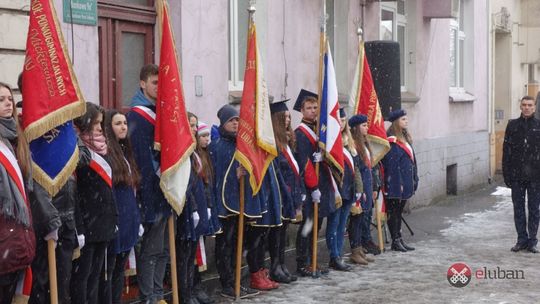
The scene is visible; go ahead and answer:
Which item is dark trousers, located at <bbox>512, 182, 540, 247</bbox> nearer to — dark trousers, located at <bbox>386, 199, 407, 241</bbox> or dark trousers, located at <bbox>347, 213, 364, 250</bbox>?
dark trousers, located at <bbox>386, 199, 407, 241</bbox>

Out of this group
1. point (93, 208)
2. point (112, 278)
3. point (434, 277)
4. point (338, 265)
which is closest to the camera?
point (93, 208)

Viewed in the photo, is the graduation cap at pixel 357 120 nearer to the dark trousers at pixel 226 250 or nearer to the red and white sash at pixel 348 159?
the red and white sash at pixel 348 159

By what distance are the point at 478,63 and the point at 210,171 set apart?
13251 millimetres

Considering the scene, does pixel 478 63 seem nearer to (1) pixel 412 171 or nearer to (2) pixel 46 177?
(1) pixel 412 171

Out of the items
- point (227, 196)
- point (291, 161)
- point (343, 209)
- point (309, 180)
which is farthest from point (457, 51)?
point (227, 196)

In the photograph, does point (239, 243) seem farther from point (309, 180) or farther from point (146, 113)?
point (146, 113)

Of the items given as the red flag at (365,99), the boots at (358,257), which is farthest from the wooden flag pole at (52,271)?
the red flag at (365,99)

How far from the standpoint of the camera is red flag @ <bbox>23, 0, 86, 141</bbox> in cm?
586

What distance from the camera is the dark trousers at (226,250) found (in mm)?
8398

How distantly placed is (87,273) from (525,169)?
21.7ft

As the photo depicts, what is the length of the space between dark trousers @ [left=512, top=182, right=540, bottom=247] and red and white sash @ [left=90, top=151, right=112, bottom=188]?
6.48 metres

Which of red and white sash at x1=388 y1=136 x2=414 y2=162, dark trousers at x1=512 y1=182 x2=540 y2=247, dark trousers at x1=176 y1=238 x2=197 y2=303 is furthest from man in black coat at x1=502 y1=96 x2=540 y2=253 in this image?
dark trousers at x1=176 y1=238 x2=197 y2=303

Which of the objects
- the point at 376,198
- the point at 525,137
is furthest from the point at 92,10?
the point at 525,137

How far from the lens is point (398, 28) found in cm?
1633
